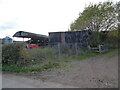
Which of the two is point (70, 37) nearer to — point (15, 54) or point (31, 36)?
point (31, 36)

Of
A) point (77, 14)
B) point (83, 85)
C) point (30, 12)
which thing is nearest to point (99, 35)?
point (77, 14)

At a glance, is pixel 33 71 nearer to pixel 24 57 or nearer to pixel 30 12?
pixel 24 57

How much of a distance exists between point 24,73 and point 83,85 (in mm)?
3823

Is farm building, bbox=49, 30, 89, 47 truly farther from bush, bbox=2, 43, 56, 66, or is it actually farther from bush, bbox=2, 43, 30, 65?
bush, bbox=2, 43, 30, 65

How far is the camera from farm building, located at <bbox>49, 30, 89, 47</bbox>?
61.3 ft

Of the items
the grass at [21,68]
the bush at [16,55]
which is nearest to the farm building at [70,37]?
the bush at [16,55]

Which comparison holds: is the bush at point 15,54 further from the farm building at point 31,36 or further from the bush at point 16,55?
the farm building at point 31,36

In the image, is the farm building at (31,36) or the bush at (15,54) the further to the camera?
the farm building at (31,36)

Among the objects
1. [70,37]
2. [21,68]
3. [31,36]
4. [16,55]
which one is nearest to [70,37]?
[70,37]

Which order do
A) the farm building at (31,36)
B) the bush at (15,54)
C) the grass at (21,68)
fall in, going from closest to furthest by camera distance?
the grass at (21,68), the bush at (15,54), the farm building at (31,36)

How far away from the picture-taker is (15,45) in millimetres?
8078

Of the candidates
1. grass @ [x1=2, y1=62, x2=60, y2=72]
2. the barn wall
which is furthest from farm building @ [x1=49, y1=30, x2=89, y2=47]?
grass @ [x1=2, y1=62, x2=60, y2=72]

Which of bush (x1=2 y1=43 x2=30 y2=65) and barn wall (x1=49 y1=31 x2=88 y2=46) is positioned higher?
barn wall (x1=49 y1=31 x2=88 y2=46)

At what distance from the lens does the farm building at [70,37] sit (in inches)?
736
